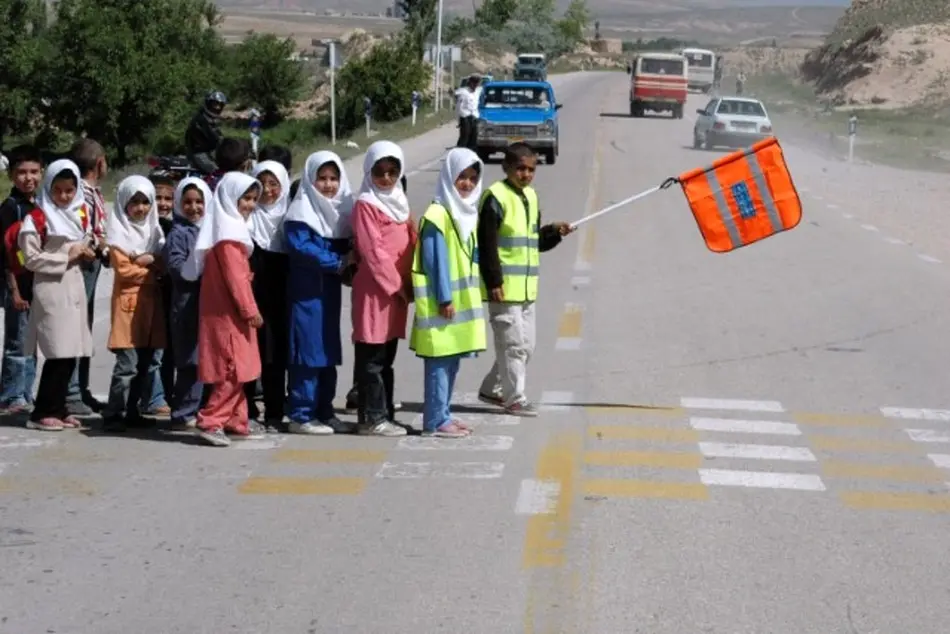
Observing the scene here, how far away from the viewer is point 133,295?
980cm

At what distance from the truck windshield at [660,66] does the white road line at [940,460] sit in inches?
2032

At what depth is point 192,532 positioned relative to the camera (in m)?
7.41

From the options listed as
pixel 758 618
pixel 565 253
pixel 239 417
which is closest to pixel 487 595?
pixel 758 618

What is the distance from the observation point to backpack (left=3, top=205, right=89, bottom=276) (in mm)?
9531

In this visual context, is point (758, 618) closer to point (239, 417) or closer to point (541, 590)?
point (541, 590)

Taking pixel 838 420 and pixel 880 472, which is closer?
pixel 880 472

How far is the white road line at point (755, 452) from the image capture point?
9164mm

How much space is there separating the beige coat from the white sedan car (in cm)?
3350

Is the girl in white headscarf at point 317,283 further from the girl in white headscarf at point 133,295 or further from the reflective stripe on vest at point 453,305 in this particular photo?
the girl in white headscarf at point 133,295

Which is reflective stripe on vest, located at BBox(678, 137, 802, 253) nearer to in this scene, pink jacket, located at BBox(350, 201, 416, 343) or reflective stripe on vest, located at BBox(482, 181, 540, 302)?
reflective stripe on vest, located at BBox(482, 181, 540, 302)

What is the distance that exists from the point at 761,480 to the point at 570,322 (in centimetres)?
627

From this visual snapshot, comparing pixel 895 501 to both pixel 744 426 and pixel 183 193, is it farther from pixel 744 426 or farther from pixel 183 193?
pixel 183 193

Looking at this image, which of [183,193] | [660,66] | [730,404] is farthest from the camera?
[660,66]

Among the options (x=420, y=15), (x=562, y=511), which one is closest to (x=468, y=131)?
(x=562, y=511)
